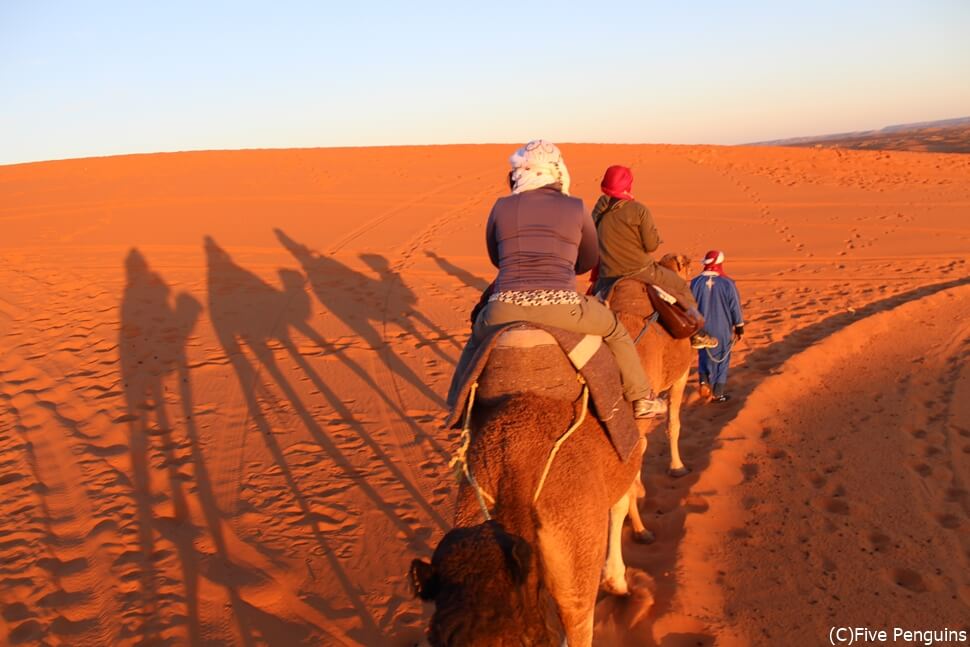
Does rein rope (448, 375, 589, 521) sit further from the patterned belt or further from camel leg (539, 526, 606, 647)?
the patterned belt

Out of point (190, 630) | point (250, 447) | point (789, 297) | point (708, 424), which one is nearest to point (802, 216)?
point (789, 297)

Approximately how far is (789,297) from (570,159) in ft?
79.6

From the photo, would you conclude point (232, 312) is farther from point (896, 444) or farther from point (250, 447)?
point (896, 444)

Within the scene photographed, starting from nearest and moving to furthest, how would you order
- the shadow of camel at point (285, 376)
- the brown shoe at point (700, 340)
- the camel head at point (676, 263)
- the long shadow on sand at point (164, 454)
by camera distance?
1. the long shadow on sand at point (164, 454)
2. the shadow of camel at point (285, 376)
3. the brown shoe at point (700, 340)
4. the camel head at point (676, 263)

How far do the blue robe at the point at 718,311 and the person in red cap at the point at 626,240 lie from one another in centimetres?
234

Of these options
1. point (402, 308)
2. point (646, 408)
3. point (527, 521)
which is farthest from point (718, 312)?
point (402, 308)

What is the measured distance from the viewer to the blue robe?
7.77m

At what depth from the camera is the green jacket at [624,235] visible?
5188 millimetres

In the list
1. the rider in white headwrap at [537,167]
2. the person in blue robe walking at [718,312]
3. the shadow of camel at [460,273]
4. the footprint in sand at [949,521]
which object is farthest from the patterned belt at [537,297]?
the shadow of camel at [460,273]

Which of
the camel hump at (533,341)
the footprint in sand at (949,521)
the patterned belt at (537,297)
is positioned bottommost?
the footprint in sand at (949,521)

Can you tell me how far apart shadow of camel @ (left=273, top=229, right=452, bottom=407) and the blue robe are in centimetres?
348

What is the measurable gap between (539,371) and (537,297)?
0.41 m

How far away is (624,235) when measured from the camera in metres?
5.29

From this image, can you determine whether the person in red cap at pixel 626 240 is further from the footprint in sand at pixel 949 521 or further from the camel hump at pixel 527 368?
the footprint in sand at pixel 949 521
